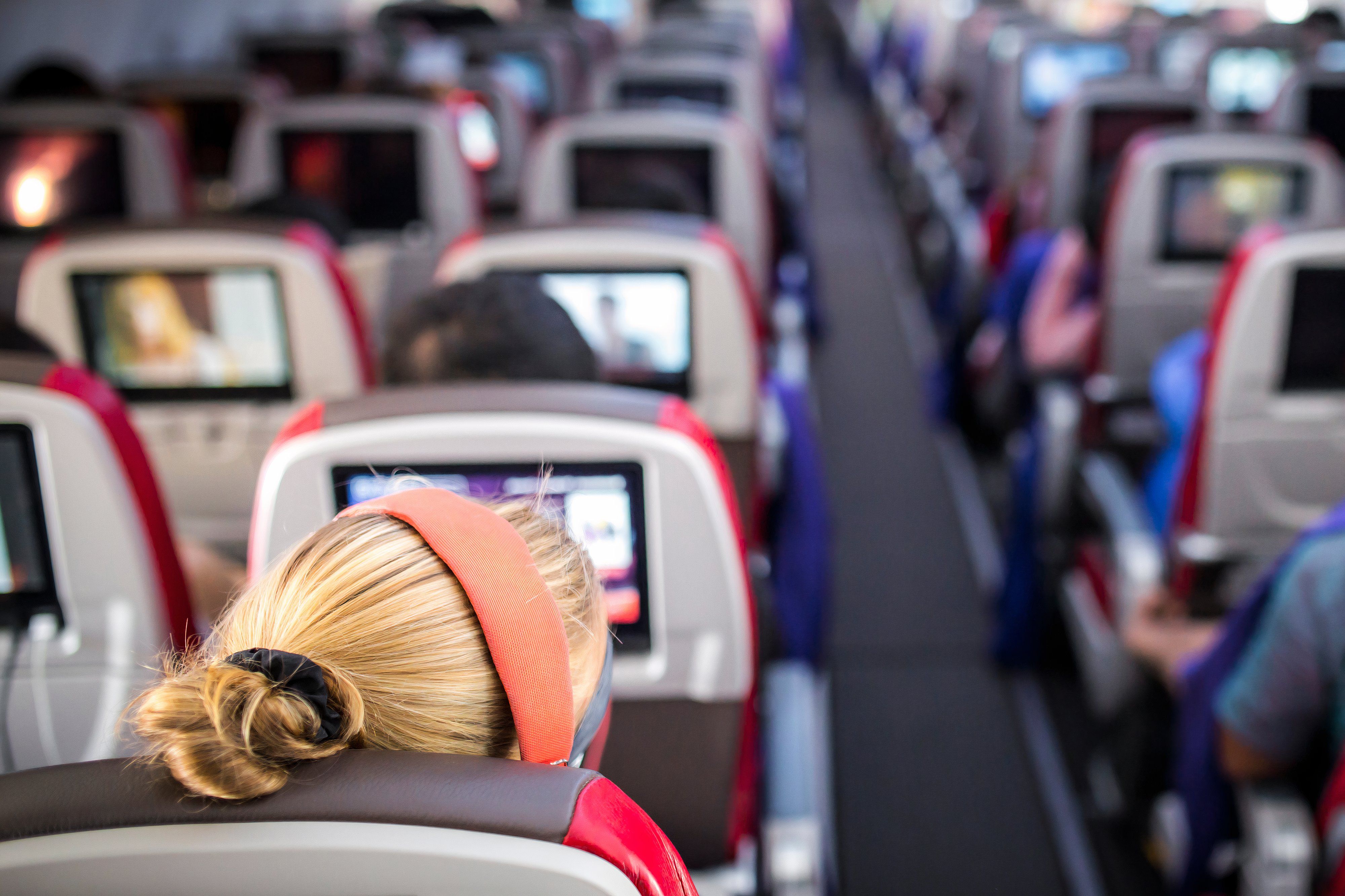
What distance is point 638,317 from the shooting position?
193 centimetres

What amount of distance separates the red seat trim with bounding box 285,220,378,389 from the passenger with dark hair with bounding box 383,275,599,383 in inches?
18.8

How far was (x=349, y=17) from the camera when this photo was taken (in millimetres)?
10508

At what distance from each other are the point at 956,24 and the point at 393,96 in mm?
5406

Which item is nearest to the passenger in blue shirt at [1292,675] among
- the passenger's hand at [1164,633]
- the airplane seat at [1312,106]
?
the passenger's hand at [1164,633]

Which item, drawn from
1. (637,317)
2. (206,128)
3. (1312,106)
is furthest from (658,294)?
(206,128)

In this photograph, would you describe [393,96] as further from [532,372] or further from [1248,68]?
[1248,68]

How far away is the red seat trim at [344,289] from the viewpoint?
6.28 feet

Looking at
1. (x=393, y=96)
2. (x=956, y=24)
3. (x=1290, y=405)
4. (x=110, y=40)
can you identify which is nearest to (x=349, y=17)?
(x=110, y=40)

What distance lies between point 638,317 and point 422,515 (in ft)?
4.27

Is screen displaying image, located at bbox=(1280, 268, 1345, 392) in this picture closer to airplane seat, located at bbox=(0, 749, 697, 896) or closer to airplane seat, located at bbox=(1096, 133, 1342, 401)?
airplane seat, located at bbox=(1096, 133, 1342, 401)

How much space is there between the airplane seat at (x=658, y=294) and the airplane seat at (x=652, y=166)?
35.9 inches

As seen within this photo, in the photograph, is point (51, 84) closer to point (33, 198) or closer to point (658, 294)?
point (33, 198)

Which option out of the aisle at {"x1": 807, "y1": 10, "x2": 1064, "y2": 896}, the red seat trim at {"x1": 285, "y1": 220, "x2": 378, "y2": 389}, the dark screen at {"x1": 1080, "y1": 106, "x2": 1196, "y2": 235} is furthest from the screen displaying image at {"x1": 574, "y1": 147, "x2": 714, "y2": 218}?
the dark screen at {"x1": 1080, "y1": 106, "x2": 1196, "y2": 235}

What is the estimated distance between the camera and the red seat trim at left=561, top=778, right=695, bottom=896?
556 mm
